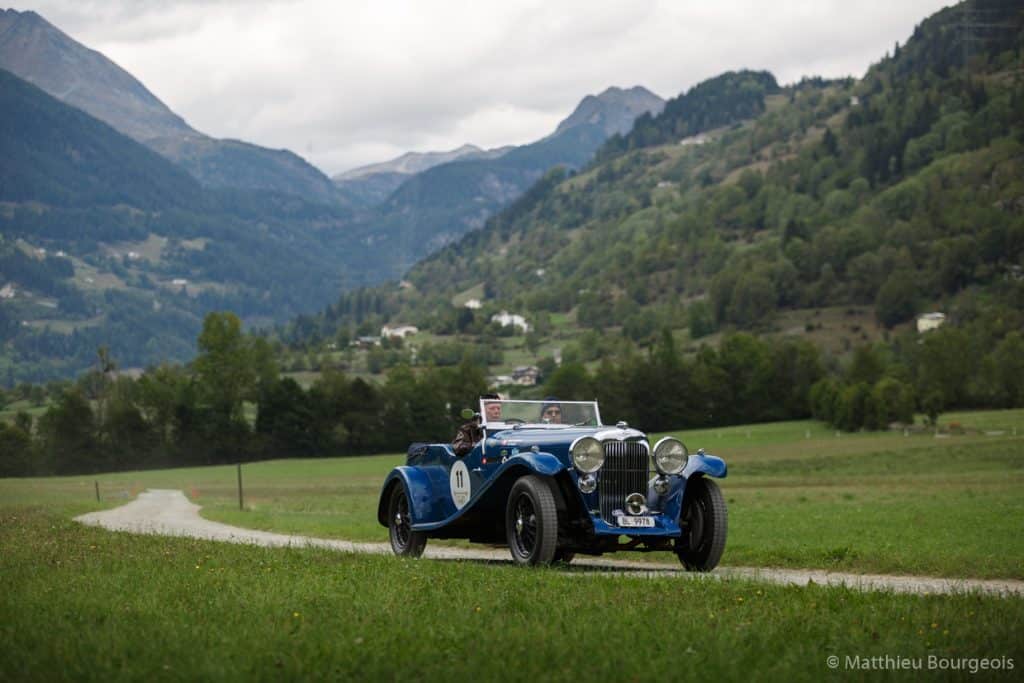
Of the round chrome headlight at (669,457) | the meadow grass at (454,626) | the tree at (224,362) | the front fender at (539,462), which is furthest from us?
the tree at (224,362)

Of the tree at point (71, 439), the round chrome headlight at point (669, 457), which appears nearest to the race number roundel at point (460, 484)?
the round chrome headlight at point (669, 457)

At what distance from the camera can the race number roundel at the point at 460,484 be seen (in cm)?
1702

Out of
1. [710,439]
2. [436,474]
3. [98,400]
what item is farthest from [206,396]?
[436,474]

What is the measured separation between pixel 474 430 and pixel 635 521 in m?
3.59

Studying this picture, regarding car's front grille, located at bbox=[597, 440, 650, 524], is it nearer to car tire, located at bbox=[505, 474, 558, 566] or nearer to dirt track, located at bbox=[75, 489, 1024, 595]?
car tire, located at bbox=[505, 474, 558, 566]

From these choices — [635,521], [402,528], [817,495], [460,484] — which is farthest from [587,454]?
[817,495]

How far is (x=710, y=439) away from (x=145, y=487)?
4948 centimetres

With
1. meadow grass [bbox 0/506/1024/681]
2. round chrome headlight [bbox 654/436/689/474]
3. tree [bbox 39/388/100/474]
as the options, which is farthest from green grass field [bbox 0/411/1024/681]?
tree [bbox 39/388/100/474]

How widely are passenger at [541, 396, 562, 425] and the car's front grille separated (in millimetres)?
2779

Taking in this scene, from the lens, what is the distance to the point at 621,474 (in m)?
15.0

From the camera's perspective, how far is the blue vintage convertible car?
14.8 metres

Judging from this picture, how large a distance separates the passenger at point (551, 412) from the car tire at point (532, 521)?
2292 mm

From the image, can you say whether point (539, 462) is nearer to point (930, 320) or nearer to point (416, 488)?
point (416, 488)

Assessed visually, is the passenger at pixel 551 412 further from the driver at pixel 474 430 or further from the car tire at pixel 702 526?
the car tire at pixel 702 526
